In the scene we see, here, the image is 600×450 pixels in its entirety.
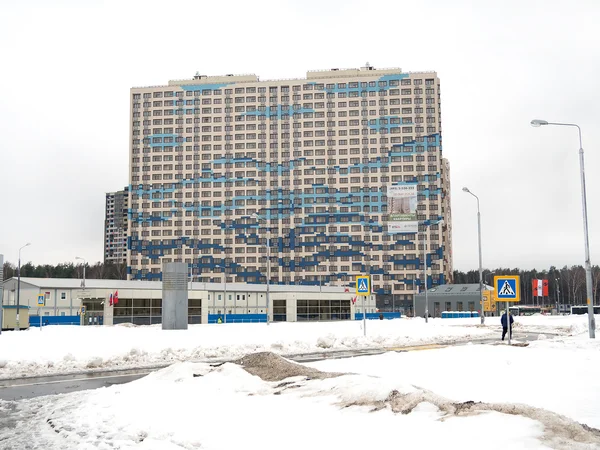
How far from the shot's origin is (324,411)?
387 inches

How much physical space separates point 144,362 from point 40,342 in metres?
6.78

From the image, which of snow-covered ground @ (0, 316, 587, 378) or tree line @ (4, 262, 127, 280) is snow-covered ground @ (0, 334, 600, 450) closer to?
snow-covered ground @ (0, 316, 587, 378)

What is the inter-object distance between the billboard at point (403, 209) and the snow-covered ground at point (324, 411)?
13079 cm

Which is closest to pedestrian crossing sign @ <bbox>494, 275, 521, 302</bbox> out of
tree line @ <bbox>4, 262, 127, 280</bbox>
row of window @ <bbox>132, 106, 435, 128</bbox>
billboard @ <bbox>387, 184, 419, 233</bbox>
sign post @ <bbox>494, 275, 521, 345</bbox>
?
sign post @ <bbox>494, 275, 521, 345</bbox>

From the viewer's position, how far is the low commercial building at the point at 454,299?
113 meters

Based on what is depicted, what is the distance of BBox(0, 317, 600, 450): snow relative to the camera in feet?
25.4

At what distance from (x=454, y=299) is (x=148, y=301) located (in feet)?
214

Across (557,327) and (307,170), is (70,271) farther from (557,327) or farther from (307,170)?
(557,327)

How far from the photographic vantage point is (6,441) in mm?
9141

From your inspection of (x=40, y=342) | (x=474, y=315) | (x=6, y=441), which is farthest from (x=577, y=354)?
(x=474, y=315)

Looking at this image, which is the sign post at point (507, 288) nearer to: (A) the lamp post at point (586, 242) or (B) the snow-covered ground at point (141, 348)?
(B) the snow-covered ground at point (141, 348)

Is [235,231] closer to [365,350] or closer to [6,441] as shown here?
[365,350]

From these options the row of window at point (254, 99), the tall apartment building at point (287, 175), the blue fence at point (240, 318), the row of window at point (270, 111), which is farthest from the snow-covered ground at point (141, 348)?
the row of window at point (254, 99)

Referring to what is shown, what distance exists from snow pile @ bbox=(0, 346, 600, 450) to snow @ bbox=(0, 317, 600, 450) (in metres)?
0.02
